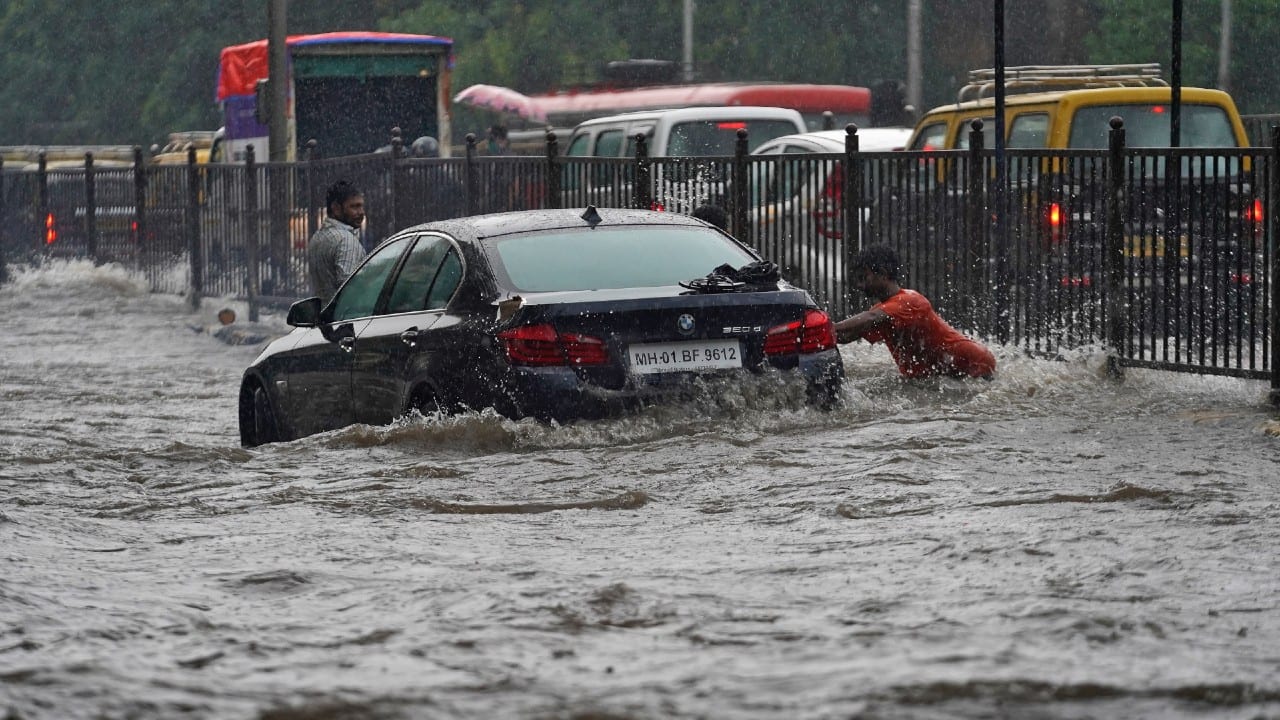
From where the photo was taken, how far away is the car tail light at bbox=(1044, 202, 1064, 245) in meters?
12.6

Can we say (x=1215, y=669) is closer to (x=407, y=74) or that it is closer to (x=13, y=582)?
(x=13, y=582)

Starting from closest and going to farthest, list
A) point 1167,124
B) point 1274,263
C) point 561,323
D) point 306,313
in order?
point 561,323, point 306,313, point 1274,263, point 1167,124

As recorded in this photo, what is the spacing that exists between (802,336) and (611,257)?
0.90m

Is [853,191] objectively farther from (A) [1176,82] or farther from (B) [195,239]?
(B) [195,239]

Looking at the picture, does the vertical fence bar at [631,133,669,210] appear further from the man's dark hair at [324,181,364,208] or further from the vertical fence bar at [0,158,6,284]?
the vertical fence bar at [0,158,6,284]

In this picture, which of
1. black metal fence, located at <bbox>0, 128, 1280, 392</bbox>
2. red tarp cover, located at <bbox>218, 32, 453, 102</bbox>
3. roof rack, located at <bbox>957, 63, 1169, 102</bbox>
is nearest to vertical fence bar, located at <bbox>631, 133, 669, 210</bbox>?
black metal fence, located at <bbox>0, 128, 1280, 392</bbox>

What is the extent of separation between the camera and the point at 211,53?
5844 cm

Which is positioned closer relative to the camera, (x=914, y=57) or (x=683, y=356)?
(x=683, y=356)

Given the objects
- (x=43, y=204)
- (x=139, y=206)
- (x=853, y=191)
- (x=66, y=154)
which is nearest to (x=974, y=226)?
(x=853, y=191)

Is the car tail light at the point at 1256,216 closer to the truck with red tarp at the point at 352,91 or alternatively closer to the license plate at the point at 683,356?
the license plate at the point at 683,356

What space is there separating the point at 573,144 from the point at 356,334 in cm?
1159

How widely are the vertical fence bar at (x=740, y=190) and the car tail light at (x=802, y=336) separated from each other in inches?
225

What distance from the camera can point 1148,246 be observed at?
11961mm

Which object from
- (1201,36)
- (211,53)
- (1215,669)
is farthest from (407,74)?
(211,53)
